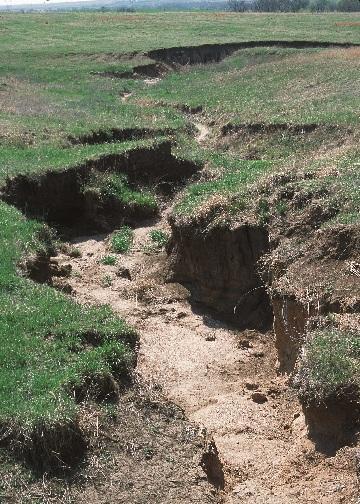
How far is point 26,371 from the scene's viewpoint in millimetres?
9461

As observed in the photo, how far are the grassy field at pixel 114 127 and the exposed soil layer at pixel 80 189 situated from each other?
0.33 meters

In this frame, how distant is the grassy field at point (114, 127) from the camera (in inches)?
387

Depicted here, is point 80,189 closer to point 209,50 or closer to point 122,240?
point 122,240

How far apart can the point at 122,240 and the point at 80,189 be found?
2179 millimetres

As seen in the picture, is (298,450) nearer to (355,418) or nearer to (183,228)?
(355,418)

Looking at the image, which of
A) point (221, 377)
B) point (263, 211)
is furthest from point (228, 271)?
point (221, 377)

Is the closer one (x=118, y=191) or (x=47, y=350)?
(x=47, y=350)

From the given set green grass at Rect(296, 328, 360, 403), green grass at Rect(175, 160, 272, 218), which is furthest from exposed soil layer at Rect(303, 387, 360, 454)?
green grass at Rect(175, 160, 272, 218)

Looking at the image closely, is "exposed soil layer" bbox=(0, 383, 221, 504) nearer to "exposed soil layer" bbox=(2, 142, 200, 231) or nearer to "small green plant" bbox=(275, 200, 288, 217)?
"small green plant" bbox=(275, 200, 288, 217)

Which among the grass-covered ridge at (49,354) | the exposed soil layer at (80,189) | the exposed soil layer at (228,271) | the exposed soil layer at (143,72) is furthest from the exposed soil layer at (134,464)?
the exposed soil layer at (143,72)

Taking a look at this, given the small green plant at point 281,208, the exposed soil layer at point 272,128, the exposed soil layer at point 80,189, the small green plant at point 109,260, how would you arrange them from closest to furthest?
1. the small green plant at point 281,208
2. the small green plant at point 109,260
3. the exposed soil layer at point 80,189
4. the exposed soil layer at point 272,128

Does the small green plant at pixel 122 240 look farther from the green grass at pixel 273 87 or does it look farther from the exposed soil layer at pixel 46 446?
the exposed soil layer at pixel 46 446

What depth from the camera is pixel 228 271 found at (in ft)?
50.2

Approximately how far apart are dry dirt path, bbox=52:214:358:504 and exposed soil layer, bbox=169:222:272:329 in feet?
1.21
